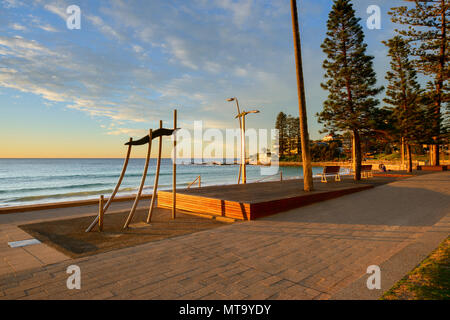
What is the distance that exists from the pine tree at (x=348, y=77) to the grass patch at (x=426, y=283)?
46.7 ft

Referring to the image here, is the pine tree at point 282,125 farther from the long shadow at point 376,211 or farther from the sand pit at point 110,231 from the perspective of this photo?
the sand pit at point 110,231

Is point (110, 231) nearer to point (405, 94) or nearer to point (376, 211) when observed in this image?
point (376, 211)

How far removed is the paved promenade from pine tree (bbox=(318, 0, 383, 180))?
1208cm

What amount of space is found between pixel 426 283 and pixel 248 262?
2.13m

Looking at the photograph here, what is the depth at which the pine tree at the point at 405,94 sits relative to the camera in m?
24.1

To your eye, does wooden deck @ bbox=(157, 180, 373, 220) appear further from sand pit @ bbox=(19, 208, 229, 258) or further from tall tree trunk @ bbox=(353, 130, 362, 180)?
tall tree trunk @ bbox=(353, 130, 362, 180)

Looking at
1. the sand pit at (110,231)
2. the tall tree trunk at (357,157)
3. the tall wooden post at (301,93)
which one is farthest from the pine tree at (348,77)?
the sand pit at (110,231)

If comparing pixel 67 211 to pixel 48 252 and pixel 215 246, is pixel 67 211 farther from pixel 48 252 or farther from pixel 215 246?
pixel 215 246

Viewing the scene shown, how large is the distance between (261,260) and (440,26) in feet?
98.2

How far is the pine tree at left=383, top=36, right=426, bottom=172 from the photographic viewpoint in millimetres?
24078

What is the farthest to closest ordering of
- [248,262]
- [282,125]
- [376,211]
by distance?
1. [282,125]
2. [376,211]
3. [248,262]

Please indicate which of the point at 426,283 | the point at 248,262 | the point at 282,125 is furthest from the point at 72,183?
the point at 282,125

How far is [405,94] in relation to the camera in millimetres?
25469
